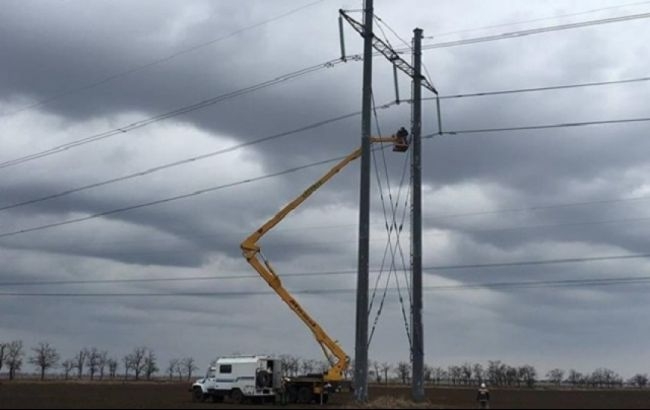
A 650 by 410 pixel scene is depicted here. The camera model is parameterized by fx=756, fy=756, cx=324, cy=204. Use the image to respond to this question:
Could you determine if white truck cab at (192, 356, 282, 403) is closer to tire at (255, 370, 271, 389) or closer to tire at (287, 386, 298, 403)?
tire at (255, 370, 271, 389)

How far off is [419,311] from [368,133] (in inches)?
428

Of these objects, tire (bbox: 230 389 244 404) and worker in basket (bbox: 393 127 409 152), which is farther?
tire (bbox: 230 389 244 404)

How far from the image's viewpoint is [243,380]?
59.8 meters

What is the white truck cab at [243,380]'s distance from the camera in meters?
59.2

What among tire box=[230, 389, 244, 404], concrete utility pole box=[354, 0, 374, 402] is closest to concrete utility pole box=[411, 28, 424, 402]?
concrete utility pole box=[354, 0, 374, 402]

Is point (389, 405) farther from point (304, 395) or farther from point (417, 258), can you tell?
point (304, 395)

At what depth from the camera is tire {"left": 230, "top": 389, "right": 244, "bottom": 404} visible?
5953 cm

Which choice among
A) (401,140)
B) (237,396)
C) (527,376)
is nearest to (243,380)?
(237,396)

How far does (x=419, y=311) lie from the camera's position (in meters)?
44.3

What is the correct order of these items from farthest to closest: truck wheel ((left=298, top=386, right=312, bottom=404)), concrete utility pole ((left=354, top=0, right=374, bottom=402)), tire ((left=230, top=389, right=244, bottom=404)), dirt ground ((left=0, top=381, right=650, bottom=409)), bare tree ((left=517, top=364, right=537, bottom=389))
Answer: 1. bare tree ((left=517, top=364, right=537, bottom=389))
2. tire ((left=230, top=389, right=244, bottom=404))
3. truck wheel ((left=298, top=386, right=312, bottom=404))
4. dirt ground ((left=0, top=381, right=650, bottom=409))
5. concrete utility pole ((left=354, top=0, right=374, bottom=402))

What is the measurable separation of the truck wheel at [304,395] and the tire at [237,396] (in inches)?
219

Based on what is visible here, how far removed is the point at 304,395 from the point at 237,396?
6.63 metres

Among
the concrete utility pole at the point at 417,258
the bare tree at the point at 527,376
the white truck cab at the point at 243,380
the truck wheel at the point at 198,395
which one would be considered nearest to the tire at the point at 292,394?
the white truck cab at the point at 243,380

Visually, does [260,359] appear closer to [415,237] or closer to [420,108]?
[415,237]
